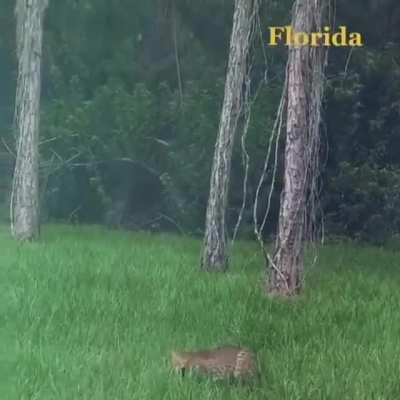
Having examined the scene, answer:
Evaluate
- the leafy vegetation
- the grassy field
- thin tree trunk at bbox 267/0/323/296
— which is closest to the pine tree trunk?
the grassy field

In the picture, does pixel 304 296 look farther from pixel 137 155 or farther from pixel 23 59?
pixel 137 155

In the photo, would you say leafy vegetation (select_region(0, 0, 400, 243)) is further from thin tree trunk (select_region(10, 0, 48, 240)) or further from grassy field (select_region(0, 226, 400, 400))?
grassy field (select_region(0, 226, 400, 400))

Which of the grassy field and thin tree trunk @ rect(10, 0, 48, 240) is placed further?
thin tree trunk @ rect(10, 0, 48, 240)

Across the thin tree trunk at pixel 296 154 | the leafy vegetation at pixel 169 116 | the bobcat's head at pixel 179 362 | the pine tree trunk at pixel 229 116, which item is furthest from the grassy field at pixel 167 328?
the leafy vegetation at pixel 169 116

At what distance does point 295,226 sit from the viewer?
Answer: 20.9 feet

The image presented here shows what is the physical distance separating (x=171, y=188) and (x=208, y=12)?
199cm

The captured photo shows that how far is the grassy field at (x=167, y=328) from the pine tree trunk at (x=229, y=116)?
95cm

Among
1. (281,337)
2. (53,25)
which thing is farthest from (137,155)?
(281,337)

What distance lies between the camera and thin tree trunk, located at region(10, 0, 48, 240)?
9.15 metres

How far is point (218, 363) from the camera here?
3.93m

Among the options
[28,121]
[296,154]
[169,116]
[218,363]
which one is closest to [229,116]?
[296,154]

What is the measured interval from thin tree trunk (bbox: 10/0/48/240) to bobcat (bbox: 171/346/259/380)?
5.21 m

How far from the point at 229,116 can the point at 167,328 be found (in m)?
3.35

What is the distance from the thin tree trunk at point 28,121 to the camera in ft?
30.0
